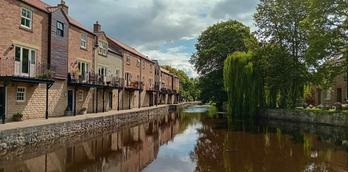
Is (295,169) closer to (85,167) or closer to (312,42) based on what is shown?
(85,167)

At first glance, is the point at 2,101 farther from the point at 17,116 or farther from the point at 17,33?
the point at 17,33

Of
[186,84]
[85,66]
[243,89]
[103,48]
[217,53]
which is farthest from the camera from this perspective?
[186,84]

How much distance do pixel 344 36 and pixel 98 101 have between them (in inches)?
831

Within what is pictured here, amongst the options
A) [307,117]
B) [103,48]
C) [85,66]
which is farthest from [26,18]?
[307,117]

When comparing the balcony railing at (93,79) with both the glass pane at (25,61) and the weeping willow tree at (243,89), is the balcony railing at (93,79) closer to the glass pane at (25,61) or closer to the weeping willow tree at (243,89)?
the glass pane at (25,61)

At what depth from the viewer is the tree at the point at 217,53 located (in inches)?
2063

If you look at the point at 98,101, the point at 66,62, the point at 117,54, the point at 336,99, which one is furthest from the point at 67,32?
the point at 336,99

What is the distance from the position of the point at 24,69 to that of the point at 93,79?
31.7ft

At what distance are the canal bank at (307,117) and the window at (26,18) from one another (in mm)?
22462

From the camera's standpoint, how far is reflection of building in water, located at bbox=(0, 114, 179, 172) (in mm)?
12314

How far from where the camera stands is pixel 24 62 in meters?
21.2

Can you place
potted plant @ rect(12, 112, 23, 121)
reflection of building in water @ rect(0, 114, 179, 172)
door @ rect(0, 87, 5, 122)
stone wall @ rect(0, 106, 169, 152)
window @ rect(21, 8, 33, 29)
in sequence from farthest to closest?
window @ rect(21, 8, 33, 29) < potted plant @ rect(12, 112, 23, 121) < door @ rect(0, 87, 5, 122) < stone wall @ rect(0, 106, 169, 152) < reflection of building in water @ rect(0, 114, 179, 172)

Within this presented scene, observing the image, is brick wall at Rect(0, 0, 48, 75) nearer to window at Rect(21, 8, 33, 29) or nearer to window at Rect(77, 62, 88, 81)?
window at Rect(21, 8, 33, 29)

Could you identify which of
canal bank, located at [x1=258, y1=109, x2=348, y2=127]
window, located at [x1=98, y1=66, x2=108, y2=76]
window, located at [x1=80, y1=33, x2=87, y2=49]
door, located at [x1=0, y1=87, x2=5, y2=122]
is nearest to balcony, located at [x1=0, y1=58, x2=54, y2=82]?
door, located at [x1=0, y1=87, x2=5, y2=122]
